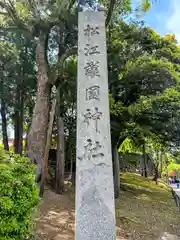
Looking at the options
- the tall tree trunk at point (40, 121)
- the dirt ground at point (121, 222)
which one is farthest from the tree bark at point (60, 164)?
the tall tree trunk at point (40, 121)

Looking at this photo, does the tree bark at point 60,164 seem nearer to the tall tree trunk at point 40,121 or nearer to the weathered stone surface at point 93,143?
the tall tree trunk at point 40,121

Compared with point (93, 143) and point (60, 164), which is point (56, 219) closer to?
point (93, 143)

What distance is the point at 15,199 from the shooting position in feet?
9.48

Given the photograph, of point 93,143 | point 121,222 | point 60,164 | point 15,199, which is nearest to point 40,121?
point 60,164

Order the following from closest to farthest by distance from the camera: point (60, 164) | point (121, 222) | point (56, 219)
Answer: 1. point (56, 219)
2. point (121, 222)
3. point (60, 164)

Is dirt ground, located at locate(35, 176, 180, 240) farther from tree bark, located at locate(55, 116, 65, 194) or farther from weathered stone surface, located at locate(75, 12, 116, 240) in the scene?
weathered stone surface, located at locate(75, 12, 116, 240)

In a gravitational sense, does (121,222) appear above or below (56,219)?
below

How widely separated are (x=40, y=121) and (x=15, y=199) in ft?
16.9

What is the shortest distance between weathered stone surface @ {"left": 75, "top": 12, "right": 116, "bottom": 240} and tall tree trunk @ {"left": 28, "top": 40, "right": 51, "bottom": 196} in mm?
4168

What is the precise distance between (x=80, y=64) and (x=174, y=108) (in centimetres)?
555

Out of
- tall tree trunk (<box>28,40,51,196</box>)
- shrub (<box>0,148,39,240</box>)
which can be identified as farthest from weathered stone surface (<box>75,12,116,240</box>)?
tall tree trunk (<box>28,40,51,196</box>)

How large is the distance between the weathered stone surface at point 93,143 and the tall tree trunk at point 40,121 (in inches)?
164

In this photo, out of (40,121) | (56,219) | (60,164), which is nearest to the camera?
(56,219)

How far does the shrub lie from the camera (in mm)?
2705
